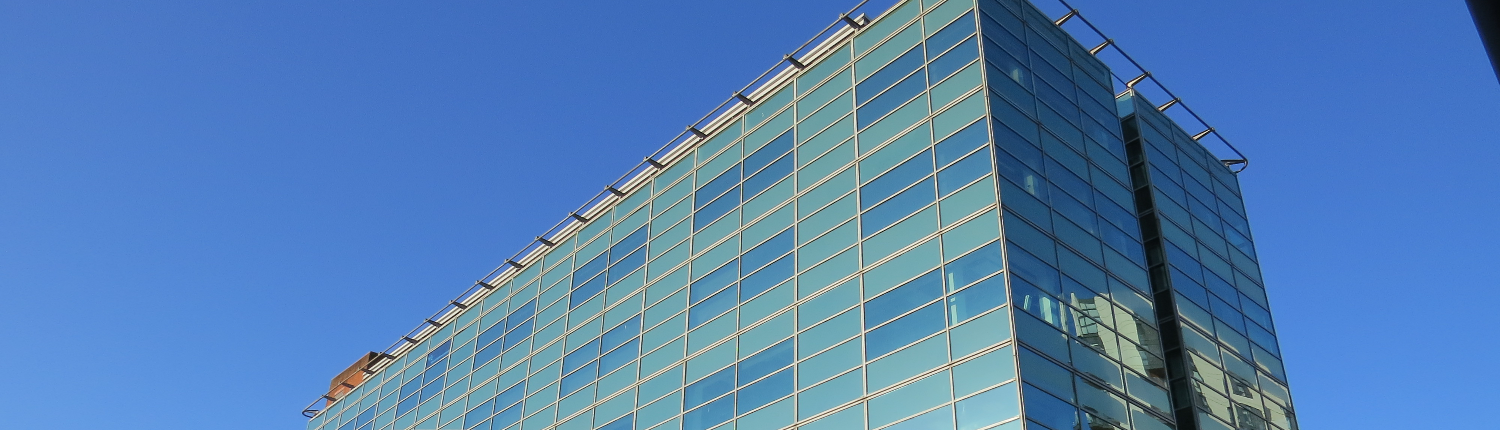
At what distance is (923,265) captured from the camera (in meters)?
27.0

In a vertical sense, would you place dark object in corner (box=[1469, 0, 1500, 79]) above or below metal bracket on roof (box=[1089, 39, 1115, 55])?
below

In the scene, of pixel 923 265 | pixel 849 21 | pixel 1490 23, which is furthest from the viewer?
pixel 849 21

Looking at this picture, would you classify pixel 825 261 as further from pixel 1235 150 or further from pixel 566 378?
pixel 1235 150

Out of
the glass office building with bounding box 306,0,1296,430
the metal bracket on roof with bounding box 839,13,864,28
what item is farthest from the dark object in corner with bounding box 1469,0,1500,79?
the metal bracket on roof with bounding box 839,13,864,28

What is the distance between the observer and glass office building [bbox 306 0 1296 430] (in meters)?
25.6

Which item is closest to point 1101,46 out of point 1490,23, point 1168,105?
point 1168,105

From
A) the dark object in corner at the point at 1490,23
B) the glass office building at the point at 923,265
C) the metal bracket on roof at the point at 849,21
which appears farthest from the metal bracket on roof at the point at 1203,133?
the dark object in corner at the point at 1490,23

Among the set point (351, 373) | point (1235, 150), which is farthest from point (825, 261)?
point (351, 373)

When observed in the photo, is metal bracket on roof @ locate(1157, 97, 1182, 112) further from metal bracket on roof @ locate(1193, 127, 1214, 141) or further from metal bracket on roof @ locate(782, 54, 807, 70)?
metal bracket on roof @ locate(782, 54, 807, 70)

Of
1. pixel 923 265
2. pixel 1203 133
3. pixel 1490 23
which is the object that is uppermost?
pixel 1203 133

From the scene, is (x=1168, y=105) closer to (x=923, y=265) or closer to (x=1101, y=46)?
(x=1101, y=46)

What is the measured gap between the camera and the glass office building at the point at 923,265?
84.1ft

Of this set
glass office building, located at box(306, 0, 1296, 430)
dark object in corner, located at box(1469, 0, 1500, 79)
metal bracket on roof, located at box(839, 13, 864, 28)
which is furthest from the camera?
metal bracket on roof, located at box(839, 13, 864, 28)

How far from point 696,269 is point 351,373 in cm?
2613
